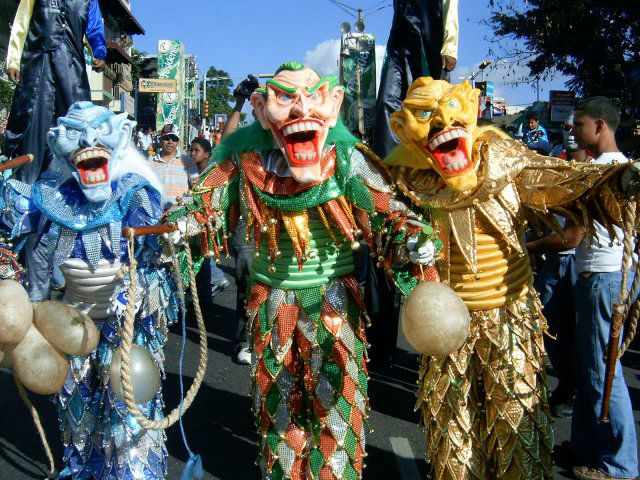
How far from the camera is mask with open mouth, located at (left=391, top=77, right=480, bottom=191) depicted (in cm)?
245

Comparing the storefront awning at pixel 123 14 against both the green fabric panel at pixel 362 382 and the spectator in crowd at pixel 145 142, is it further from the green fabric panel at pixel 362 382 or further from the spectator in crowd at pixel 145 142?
the green fabric panel at pixel 362 382

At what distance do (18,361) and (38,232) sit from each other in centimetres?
70

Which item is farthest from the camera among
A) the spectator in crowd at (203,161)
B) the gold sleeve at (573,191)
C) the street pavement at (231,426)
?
the spectator in crowd at (203,161)

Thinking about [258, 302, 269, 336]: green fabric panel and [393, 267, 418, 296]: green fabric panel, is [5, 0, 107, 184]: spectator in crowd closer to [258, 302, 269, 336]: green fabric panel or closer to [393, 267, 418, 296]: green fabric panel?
[258, 302, 269, 336]: green fabric panel

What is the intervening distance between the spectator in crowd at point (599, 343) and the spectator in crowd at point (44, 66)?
3228mm

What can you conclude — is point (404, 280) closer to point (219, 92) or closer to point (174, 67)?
point (174, 67)

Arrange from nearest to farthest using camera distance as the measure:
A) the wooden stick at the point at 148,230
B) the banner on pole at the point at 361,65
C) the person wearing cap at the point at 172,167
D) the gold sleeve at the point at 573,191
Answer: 1. the wooden stick at the point at 148,230
2. the gold sleeve at the point at 573,191
3. the person wearing cap at the point at 172,167
4. the banner on pole at the point at 361,65

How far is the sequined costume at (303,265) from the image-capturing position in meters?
2.53

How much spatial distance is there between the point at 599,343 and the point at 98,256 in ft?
7.76

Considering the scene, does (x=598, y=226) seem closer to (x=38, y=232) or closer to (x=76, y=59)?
(x=38, y=232)

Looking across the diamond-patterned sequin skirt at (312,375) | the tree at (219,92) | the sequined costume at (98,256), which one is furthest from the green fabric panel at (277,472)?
the tree at (219,92)

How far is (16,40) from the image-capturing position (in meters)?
4.05

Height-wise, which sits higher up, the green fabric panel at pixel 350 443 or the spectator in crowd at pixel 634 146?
the spectator in crowd at pixel 634 146

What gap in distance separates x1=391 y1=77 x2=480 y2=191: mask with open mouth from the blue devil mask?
1.30 meters
